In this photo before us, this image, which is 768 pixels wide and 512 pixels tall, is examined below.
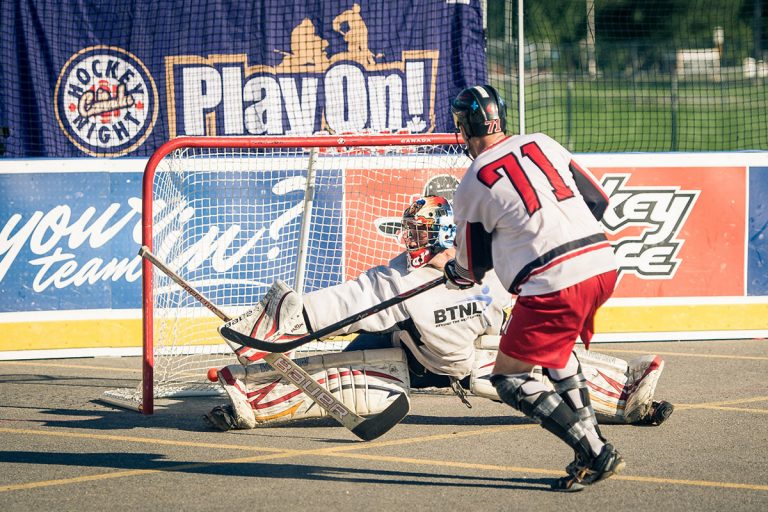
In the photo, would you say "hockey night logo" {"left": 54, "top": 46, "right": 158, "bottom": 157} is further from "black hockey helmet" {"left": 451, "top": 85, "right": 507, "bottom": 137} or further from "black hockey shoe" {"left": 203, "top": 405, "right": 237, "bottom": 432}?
"black hockey helmet" {"left": 451, "top": 85, "right": 507, "bottom": 137}

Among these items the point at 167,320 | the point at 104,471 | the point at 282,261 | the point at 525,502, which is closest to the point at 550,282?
the point at 525,502

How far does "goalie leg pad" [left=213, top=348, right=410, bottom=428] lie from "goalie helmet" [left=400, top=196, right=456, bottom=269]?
24.4 inches

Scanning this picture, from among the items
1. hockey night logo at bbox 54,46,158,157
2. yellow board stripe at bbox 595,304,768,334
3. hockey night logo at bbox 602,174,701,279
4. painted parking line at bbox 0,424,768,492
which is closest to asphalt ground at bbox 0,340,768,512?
painted parking line at bbox 0,424,768,492

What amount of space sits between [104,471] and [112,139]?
5710 millimetres

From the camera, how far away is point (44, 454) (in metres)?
5.36

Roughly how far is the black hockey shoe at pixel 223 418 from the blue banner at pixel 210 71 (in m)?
4.66

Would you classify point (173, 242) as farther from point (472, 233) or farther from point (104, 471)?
point (472, 233)

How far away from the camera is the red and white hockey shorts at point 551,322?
434 cm

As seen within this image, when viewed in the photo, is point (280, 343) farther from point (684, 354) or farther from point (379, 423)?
point (684, 354)

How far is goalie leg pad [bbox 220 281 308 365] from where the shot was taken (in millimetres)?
5500

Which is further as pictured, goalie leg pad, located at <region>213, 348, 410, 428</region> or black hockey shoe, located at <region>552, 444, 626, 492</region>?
goalie leg pad, located at <region>213, 348, 410, 428</region>

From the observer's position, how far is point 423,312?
18.9 ft

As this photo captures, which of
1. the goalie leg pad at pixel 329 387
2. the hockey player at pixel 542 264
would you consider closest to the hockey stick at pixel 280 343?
the goalie leg pad at pixel 329 387

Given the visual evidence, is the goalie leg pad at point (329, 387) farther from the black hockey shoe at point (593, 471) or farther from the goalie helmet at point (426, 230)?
the black hockey shoe at point (593, 471)
